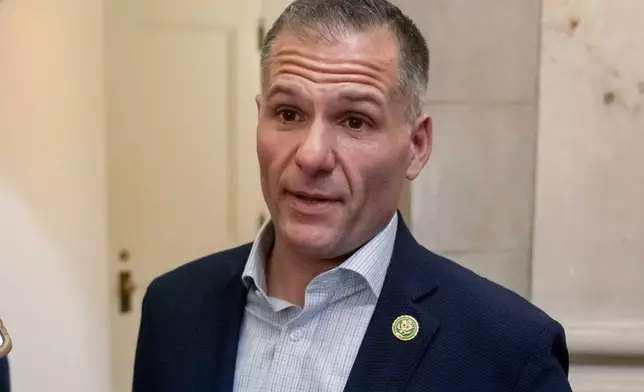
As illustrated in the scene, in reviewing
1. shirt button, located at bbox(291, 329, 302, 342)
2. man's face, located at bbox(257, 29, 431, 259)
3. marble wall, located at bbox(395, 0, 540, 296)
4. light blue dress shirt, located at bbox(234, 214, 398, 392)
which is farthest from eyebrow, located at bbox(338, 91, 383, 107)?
marble wall, located at bbox(395, 0, 540, 296)

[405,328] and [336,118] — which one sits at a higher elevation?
[336,118]

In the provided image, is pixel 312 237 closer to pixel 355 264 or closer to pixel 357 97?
pixel 355 264

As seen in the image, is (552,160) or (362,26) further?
(552,160)

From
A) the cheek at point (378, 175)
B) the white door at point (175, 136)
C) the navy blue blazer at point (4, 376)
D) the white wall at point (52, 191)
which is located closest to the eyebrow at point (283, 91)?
the cheek at point (378, 175)

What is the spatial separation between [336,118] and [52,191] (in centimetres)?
126

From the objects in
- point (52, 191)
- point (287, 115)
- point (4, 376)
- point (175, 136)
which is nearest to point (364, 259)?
point (287, 115)

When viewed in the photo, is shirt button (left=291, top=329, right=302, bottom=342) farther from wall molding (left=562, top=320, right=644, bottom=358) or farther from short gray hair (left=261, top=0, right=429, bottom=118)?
wall molding (left=562, top=320, right=644, bottom=358)

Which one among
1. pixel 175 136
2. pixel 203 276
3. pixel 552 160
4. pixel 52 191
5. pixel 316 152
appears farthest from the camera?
pixel 175 136

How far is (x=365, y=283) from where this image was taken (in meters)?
0.98

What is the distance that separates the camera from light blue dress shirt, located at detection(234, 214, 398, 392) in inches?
37.5

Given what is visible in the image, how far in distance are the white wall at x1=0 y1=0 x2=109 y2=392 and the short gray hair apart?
107 cm

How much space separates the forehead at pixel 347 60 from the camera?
91cm

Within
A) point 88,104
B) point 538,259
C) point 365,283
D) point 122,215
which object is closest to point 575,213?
point 538,259

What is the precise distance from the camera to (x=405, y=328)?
0.94 m
